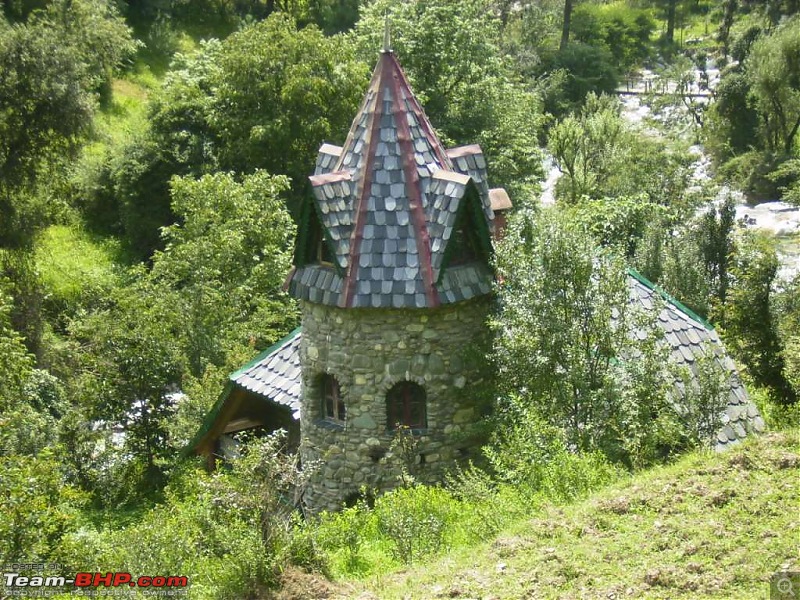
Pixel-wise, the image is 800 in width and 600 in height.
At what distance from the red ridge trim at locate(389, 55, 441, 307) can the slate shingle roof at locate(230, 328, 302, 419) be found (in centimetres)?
439

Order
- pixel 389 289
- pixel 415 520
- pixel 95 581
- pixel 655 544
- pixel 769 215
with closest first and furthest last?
1. pixel 655 544
2. pixel 95 581
3. pixel 415 520
4. pixel 389 289
5. pixel 769 215

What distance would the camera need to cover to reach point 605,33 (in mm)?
74438

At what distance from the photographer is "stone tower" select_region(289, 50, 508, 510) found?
16953 mm

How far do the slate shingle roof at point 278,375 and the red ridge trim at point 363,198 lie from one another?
3.70m

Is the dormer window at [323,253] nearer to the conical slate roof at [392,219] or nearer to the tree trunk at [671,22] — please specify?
the conical slate roof at [392,219]

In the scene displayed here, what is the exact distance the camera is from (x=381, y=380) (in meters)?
17.4

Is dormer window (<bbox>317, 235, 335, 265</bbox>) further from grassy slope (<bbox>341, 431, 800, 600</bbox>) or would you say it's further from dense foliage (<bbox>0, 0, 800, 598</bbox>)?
grassy slope (<bbox>341, 431, 800, 600</bbox>)

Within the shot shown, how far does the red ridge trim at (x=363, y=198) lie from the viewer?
16922mm

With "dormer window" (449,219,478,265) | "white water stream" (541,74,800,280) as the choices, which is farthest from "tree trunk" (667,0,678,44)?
"dormer window" (449,219,478,265)

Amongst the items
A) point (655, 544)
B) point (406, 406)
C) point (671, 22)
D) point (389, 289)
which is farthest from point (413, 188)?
point (671, 22)

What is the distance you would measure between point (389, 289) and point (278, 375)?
185 inches

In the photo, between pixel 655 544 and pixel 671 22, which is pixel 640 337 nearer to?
pixel 655 544

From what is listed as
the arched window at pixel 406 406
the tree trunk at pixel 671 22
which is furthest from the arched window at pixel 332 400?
the tree trunk at pixel 671 22

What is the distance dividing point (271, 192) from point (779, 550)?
2285cm
